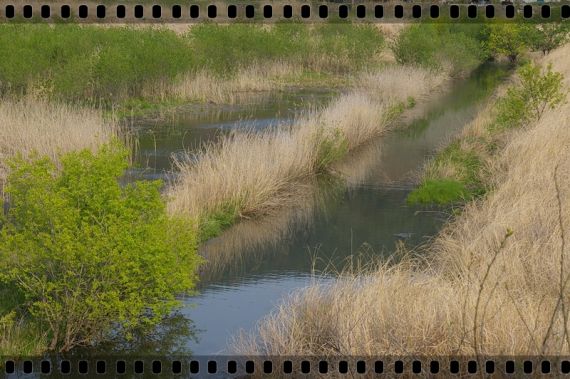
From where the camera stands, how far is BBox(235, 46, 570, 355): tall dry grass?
721cm

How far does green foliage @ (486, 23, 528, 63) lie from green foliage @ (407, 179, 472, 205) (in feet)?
91.9

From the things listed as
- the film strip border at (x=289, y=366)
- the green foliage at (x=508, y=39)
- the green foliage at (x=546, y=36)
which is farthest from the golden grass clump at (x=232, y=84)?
the film strip border at (x=289, y=366)

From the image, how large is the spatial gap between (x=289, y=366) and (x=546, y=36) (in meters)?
38.6

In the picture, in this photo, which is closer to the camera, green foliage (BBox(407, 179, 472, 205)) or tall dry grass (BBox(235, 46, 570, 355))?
tall dry grass (BBox(235, 46, 570, 355))

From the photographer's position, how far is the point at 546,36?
43.7m

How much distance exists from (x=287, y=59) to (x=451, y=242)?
2239 centimetres

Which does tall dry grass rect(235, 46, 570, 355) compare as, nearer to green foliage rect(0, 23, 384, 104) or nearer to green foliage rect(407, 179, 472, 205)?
green foliage rect(407, 179, 472, 205)

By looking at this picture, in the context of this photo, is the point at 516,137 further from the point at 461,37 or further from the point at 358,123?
the point at 461,37

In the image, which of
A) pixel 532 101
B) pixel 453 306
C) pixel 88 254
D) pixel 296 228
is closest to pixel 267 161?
pixel 296 228

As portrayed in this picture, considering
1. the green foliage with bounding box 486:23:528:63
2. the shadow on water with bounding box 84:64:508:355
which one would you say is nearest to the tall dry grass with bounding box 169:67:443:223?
the shadow on water with bounding box 84:64:508:355

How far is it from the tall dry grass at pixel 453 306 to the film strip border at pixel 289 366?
9cm

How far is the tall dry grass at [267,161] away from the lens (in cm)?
1343

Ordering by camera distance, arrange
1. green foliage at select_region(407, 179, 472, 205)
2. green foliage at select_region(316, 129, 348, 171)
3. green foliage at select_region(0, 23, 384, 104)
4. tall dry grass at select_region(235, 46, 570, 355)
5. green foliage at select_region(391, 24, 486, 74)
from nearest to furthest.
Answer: tall dry grass at select_region(235, 46, 570, 355) → green foliage at select_region(407, 179, 472, 205) → green foliage at select_region(316, 129, 348, 171) → green foliage at select_region(0, 23, 384, 104) → green foliage at select_region(391, 24, 486, 74)

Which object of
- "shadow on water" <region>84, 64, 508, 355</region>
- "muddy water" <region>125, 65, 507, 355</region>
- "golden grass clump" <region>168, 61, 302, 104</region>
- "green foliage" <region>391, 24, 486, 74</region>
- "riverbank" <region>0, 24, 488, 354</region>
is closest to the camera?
"riverbank" <region>0, 24, 488, 354</region>
